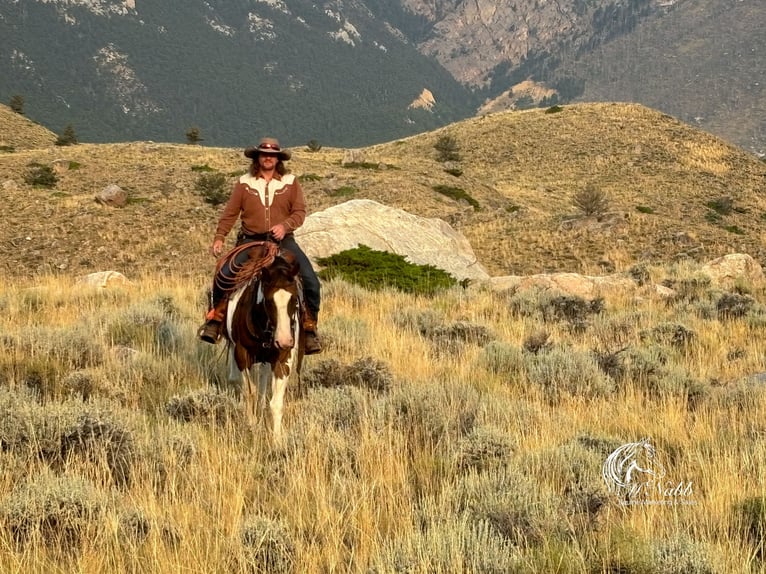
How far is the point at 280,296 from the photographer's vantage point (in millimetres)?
4922

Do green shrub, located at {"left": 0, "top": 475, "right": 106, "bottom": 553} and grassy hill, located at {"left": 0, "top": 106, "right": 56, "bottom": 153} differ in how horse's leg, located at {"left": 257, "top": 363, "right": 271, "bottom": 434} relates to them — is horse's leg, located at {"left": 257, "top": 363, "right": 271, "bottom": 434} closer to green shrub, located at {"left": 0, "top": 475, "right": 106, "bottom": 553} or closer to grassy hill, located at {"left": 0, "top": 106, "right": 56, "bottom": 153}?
green shrub, located at {"left": 0, "top": 475, "right": 106, "bottom": 553}

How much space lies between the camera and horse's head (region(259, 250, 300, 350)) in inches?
190

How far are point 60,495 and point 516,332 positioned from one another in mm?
7823

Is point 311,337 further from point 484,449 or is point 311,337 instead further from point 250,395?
point 484,449

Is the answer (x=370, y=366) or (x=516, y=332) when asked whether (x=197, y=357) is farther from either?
(x=516, y=332)

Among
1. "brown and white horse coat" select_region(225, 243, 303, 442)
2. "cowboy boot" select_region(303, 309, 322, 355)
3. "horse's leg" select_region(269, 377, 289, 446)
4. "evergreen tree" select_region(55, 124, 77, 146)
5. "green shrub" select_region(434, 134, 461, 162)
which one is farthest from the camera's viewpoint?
"green shrub" select_region(434, 134, 461, 162)

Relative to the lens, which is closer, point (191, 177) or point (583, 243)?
point (583, 243)

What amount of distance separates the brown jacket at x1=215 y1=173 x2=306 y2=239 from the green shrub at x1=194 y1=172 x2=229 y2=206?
82.5ft

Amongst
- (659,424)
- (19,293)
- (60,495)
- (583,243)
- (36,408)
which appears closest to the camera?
(60,495)

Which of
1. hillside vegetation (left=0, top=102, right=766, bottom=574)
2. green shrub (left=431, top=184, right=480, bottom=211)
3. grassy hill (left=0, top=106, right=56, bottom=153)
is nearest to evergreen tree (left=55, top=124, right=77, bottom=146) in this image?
grassy hill (left=0, top=106, right=56, bottom=153)

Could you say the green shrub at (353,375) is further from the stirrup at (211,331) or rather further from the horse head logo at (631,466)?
the horse head logo at (631,466)

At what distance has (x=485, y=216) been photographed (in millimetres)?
31828

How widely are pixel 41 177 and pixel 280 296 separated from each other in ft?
111

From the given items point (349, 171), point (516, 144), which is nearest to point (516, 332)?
point (349, 171)
